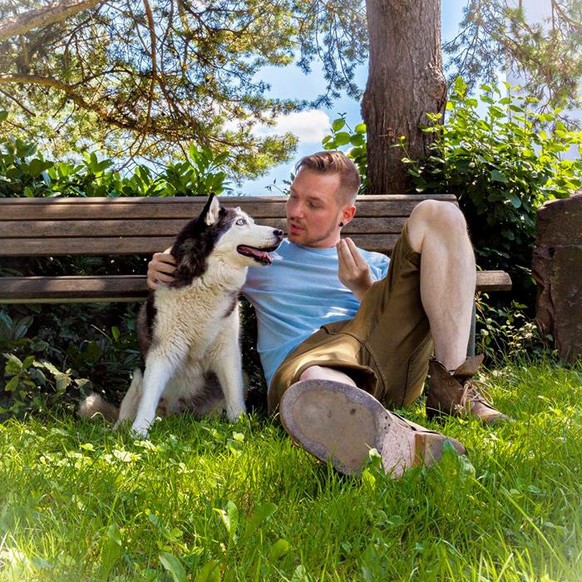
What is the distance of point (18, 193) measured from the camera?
4.66 m

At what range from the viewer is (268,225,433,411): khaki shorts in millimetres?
3154

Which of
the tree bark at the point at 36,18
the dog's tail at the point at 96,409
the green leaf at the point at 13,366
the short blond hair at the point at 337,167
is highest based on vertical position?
the tree bark at the point at 36,18

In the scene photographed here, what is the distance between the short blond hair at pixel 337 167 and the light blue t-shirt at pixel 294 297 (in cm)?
29

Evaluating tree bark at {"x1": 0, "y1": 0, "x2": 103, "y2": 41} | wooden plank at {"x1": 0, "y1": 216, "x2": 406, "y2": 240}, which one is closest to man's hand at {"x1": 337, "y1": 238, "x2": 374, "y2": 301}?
wooden plank at {"x1": 0, "y1": 216, "x2": 406, "y2": 240}

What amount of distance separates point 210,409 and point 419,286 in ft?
4.16

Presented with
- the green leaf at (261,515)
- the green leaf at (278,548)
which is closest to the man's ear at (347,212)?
the green leaf at (261,515)

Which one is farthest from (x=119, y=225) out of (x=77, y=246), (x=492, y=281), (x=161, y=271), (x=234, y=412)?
(x=492, y=281)

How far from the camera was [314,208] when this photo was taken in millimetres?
3582

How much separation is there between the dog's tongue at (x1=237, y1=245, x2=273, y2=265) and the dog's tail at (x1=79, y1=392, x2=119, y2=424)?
100 centimetres

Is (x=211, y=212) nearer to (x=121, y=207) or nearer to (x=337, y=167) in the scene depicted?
(x=337, y=167)

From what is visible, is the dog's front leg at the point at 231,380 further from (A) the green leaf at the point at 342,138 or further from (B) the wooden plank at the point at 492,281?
(A) the green leaf at the point at 342,138

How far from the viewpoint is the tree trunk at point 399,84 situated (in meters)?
5.43

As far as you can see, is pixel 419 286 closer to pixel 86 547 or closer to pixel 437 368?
pixel 437 368

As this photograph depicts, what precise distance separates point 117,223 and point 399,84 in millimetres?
2426
